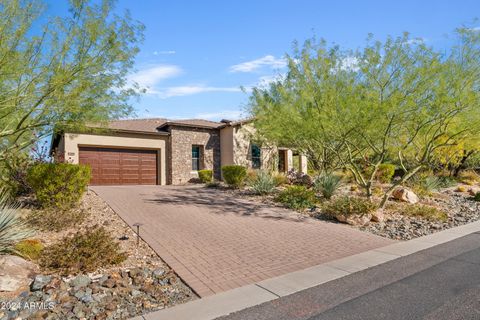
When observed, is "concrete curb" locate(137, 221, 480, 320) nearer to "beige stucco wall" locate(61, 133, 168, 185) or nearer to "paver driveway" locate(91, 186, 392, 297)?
"paver driveway" locate(91, 186, 392, 297)

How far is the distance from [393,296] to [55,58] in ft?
29.6

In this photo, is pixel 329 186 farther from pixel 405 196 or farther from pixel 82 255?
pixel 82 255

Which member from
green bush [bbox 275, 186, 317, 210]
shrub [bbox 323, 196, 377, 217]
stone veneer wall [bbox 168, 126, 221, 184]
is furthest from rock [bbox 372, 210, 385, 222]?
stone veneer wall [bbox 168, 126, 221, 184]

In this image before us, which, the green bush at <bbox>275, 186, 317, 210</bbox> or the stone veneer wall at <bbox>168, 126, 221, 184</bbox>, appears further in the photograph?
the stone veneer wall at <bbox>168, 126, 221, 184</bbox>

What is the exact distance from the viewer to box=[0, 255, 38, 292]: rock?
476cm

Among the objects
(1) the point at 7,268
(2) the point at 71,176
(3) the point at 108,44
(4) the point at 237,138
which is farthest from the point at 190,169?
(1) the point at 7,268

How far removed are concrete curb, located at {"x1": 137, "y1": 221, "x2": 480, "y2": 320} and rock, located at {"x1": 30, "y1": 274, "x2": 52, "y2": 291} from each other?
2.00 metres

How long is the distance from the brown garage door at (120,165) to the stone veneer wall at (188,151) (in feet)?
4.46

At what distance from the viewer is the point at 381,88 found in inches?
404

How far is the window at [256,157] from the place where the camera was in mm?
22781

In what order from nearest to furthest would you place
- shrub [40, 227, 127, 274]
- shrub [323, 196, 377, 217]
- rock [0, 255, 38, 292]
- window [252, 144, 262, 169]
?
rock [0, 255, 38, 292] → shrub [40, 227, 127, 274] → shrub [323, 196, 377, 217] → window [252, 144, 262, 169]

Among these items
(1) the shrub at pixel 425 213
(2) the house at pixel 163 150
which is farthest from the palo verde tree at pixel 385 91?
(2) the house at pixel 163 150

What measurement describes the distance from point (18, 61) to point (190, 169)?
1457 cm

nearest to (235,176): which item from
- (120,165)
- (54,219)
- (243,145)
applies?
(243,145)
